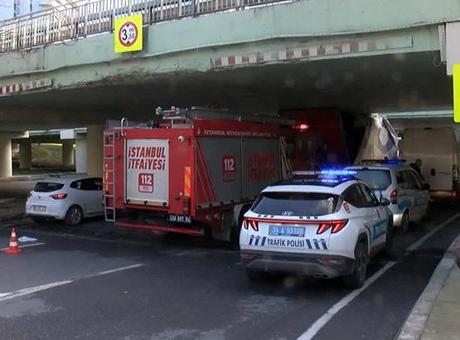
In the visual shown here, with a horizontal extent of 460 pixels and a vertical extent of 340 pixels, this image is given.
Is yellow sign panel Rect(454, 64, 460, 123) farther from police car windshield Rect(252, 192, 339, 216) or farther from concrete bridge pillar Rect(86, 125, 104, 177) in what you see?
concrete bridge pillar Rect(86, 125, 104, 177)

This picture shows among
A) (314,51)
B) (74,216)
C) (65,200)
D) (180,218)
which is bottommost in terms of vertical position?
(74,216)

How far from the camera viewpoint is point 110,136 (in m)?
13.1

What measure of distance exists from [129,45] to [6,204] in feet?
42.7

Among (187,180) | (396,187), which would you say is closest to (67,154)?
(187,180)

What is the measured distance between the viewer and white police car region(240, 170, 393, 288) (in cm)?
793

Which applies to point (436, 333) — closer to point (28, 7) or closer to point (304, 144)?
point (304, 144)

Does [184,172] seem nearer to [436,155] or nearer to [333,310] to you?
[333,310]

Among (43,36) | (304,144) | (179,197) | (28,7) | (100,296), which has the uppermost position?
(28,7)

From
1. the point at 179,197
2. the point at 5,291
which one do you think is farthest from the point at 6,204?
the point at 5,291

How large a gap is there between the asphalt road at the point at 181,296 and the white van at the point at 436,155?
9762 millimetres

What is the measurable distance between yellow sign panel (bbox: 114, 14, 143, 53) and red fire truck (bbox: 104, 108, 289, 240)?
61.4 inches

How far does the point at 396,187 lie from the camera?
13.3 meters

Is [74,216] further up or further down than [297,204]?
further down

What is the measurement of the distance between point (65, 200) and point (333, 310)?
10951 mm
